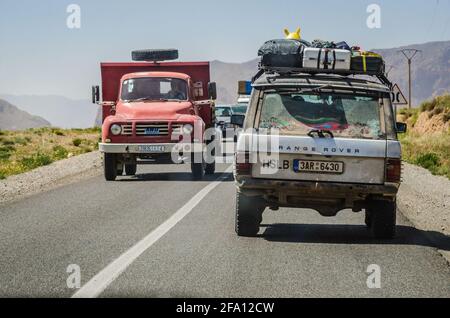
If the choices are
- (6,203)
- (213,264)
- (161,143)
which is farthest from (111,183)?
(213,264)

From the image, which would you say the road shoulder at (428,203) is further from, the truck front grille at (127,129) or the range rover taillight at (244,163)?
the truck front grille at (127,129)

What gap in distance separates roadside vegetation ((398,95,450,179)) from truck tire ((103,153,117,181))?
8.46 m

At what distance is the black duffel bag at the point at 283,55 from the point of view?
10.7 meters

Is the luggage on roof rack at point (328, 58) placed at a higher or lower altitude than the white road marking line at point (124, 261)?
higher

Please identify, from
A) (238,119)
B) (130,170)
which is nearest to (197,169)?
(130,170)

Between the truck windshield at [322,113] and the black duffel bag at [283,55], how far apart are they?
0.94m

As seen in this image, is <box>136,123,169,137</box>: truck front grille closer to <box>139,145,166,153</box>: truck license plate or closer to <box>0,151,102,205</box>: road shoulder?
<box>139,145,166,153</box>: truck license plate

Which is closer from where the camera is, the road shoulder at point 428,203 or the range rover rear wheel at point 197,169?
the road shoulder at point 428,203

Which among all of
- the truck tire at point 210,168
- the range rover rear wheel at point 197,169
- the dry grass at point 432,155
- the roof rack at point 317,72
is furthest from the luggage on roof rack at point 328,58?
the dry grass at point 432,155

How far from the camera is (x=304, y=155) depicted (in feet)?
31.0

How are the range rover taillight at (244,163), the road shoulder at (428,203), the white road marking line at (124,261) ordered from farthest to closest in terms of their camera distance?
the road shoulder at (428,203), the range rover taillight at (244,163), the white road marking line at (124,261)

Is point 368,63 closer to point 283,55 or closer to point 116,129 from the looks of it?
point 283,55

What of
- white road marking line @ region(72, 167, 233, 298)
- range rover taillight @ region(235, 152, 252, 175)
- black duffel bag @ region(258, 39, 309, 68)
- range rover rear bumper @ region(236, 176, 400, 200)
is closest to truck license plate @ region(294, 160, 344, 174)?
range rover rear bumper @ region(236, 176, 400, 200)

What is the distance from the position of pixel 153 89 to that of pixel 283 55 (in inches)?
346
